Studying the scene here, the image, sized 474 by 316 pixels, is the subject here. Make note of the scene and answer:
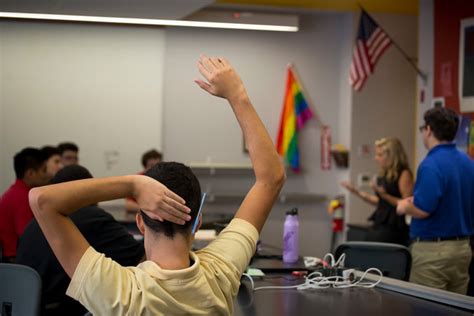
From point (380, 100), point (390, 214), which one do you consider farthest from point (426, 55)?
point (390, 214)

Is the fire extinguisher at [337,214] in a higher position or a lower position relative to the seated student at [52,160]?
lower

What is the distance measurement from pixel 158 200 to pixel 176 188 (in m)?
0.11

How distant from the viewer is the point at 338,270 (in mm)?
3139

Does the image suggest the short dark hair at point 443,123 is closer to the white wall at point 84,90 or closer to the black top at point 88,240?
the black top at point 88,240

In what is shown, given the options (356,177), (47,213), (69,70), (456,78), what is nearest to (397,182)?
(456,78)

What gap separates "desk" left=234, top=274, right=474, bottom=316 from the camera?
2.52 meters

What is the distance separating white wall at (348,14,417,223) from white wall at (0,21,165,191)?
89.1 inches

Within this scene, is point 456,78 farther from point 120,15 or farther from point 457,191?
point 120,15

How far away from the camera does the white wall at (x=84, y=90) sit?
754cm

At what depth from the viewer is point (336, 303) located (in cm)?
266

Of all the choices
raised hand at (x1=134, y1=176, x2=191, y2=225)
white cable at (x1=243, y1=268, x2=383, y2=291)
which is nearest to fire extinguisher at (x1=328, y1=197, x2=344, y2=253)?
white cable at (x1=243, y1=268, x2=383, y2=291)

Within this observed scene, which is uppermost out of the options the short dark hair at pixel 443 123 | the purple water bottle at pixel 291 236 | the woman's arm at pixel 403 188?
the short dark hair at pixel 443 123

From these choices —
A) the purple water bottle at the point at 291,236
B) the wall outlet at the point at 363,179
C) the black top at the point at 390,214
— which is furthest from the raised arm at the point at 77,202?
the wall outlet at the point at 363,179

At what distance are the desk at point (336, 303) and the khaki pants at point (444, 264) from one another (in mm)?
1172
